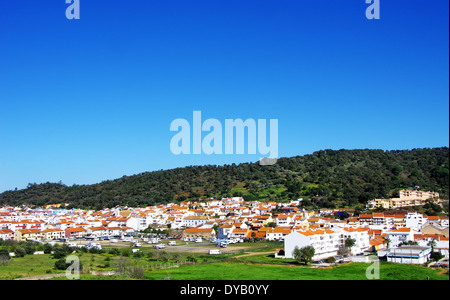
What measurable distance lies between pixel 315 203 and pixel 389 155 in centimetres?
1134

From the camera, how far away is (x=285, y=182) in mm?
31578

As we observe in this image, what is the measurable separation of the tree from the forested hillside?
30.4 feet

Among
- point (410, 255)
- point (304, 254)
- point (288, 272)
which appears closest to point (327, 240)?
point (304, 254)

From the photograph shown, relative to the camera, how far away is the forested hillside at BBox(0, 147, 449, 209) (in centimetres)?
2459

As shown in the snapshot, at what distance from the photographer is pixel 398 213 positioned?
1919 cm

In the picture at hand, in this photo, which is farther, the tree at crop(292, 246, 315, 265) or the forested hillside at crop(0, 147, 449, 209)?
the forested hillside at crop(0, 147, 449, 209)

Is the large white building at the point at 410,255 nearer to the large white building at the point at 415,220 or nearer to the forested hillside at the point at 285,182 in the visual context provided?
the large white building at the point at 415,220

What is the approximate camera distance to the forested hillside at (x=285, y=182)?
80.7 feet

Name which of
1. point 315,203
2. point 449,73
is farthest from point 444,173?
point 449,73

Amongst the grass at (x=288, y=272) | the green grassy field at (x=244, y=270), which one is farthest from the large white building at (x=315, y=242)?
the grass at (x=288, y=272)

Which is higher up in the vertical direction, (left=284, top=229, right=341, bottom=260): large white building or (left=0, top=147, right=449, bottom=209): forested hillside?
(left=0, top=147, right=449, bottom=209): forested hillside

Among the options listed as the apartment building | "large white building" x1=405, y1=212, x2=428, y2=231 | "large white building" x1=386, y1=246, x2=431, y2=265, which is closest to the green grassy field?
"large white building" x1=386, y1=246, x2=431, y2=265

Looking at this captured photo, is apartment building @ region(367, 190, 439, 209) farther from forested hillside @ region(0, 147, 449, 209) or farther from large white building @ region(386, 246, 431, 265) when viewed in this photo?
large white building @ region(386, 246, 431, 265)
